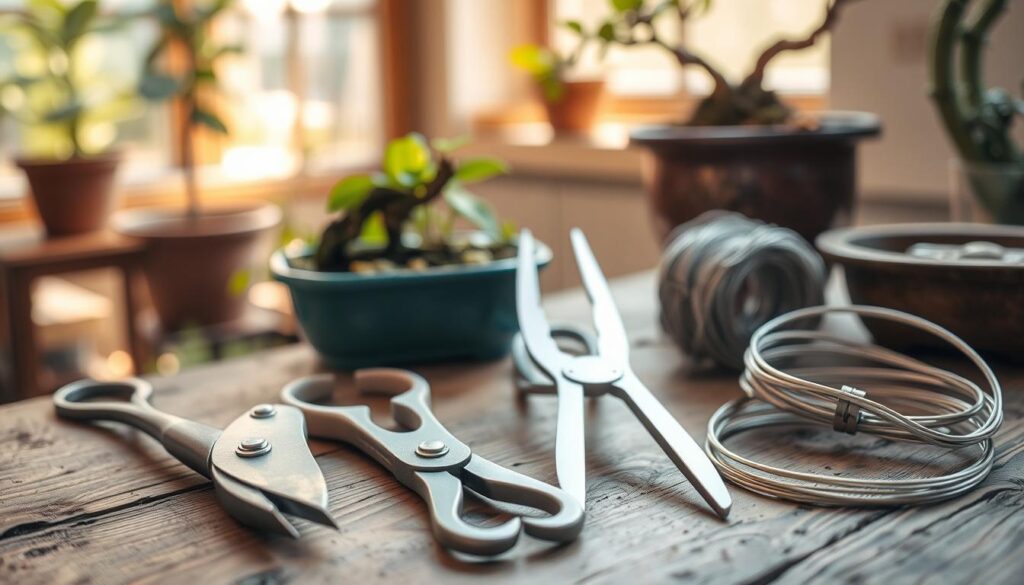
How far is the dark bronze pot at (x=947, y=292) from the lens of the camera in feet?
2.19

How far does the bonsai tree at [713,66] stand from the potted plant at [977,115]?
0.12 meters

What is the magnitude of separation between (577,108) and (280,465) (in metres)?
1.85

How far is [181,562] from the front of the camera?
427 mm

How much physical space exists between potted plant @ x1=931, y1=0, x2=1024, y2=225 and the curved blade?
68cm

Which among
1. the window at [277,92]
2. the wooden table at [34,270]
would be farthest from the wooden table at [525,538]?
the window at [277,92]

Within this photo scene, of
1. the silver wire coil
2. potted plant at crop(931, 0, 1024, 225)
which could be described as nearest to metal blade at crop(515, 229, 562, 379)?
the silver wire coil

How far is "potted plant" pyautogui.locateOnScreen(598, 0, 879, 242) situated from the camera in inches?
34.5

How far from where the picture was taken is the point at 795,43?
913mm

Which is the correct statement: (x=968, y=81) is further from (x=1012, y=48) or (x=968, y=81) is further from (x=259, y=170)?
(x=259, y=170)

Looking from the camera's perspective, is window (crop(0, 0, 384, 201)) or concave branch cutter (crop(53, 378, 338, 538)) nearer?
concave branch cutter (crop(53, 378, 338, 538))

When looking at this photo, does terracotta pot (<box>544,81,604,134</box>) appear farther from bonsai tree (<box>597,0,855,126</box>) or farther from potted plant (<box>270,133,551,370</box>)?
potted plant (<box>270,133,551,370</box>)

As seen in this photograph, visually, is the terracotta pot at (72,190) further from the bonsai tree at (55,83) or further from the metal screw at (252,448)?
the metal screw at (252,448)

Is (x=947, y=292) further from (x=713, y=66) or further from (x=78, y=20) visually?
(x=78, y=20)

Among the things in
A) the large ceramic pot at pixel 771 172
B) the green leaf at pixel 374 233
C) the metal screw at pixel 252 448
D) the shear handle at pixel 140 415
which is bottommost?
the shear handle at pixel 140 415
